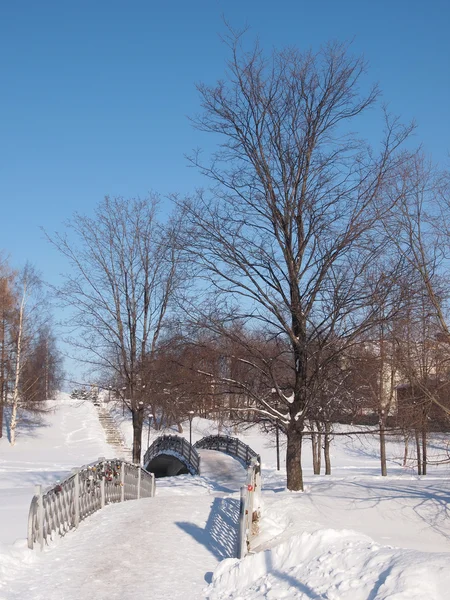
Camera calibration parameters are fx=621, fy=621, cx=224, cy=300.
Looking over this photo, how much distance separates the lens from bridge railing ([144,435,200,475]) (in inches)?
Answer: 1161

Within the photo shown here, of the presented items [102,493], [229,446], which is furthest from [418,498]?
[229,446]

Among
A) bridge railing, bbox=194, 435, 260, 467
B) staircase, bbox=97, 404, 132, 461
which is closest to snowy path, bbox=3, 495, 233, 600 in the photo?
bridge railing, bbox=194, 435, 260, 467

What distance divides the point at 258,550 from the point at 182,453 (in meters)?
22.5

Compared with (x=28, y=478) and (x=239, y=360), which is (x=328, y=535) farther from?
(x=28, y=478)

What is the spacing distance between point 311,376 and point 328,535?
7105 millimetres

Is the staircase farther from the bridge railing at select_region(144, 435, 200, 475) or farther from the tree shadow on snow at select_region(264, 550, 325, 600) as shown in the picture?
the tree shadow on snow at select_region(264, 550, 325, 600)

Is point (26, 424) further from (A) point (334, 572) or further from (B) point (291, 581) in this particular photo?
(A) point (334, 572)

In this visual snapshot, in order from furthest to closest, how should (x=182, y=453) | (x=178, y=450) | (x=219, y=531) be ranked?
(x=178, y=450), (x=182, y=453), (x=219, y=531)

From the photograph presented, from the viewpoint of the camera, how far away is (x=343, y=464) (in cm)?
4075

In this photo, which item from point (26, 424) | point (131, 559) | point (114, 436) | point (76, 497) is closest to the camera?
point (131, 559)

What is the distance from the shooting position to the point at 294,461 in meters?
14.7

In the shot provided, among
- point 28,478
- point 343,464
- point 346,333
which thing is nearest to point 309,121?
point 346,333

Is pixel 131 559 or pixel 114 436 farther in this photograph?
pixel 114 436

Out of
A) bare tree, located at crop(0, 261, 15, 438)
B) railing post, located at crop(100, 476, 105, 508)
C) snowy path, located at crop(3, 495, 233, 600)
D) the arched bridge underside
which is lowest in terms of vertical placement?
the arched bridge underside
